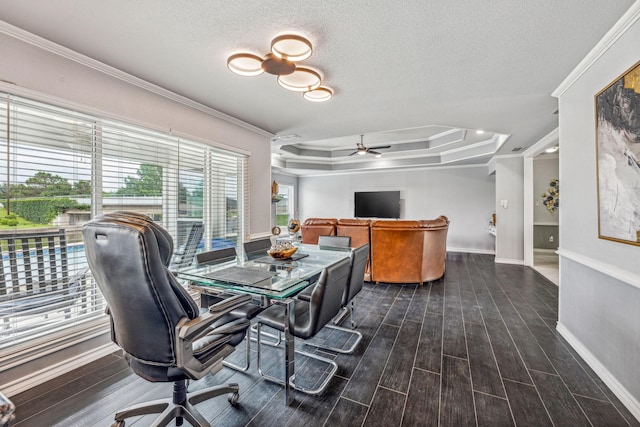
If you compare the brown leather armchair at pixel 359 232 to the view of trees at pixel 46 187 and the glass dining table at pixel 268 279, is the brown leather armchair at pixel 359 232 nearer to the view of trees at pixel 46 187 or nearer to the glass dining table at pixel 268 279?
the glass dining table at pixel 268 279

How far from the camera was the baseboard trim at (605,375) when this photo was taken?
62.3 inches

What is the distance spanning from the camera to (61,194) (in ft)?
6.48

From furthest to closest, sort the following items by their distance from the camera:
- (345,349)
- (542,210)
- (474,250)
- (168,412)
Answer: (474,250) → (542,210) → (345,349) → (168,412)

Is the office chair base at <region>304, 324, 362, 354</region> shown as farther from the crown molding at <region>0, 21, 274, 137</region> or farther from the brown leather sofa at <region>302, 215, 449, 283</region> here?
the crown molding at <region>0, 21, 274, 137</region>

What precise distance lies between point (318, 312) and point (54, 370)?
2012 millimetres

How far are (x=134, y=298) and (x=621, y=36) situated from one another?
310 centimetres

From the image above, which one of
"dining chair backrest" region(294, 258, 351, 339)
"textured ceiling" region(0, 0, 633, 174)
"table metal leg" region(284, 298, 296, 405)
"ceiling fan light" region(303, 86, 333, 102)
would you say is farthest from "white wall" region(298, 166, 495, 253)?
"table metal leg" region(284, 298, 296, 405)

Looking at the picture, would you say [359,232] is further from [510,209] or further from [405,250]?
[510,209]

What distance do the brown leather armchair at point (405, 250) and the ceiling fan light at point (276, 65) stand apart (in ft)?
8.98

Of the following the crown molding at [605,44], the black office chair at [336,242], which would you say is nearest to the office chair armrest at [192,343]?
the black office chair at [336,242]

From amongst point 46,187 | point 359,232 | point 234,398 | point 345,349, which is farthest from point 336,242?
point 46,187

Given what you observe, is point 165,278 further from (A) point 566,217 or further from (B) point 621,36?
(A) point 566,217

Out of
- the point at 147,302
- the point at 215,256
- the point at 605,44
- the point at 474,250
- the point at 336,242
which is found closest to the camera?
the point at 147,302

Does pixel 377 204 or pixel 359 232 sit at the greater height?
pixel 377 204
